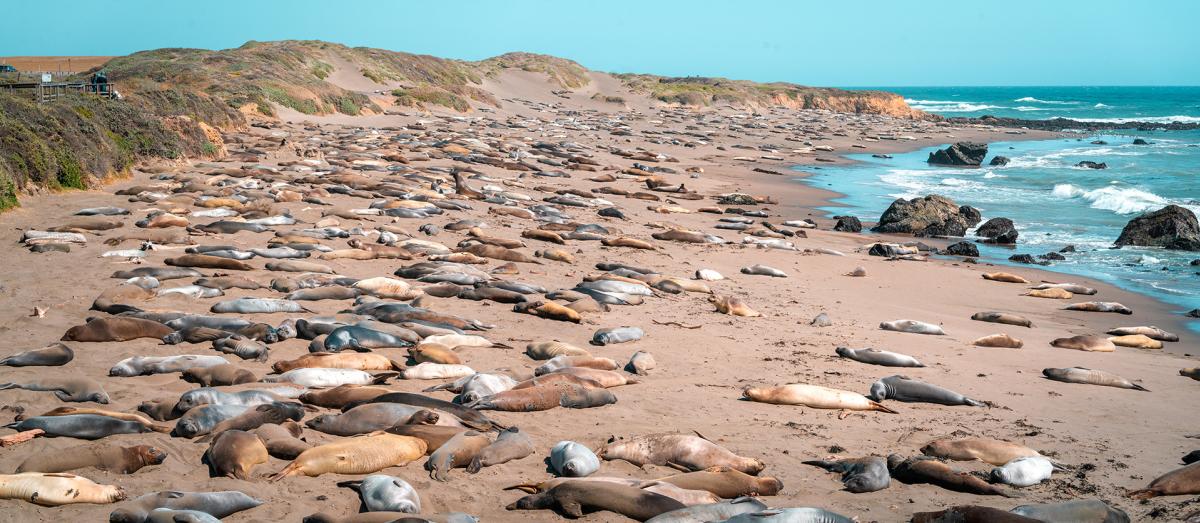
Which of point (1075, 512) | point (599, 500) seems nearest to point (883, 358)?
point (1075, 512)

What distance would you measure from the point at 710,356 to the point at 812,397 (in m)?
1.32

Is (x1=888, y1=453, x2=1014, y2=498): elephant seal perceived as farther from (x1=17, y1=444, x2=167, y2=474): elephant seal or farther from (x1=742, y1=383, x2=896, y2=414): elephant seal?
(x1=17, y1=444, x2=167, y2=474): elephant seal

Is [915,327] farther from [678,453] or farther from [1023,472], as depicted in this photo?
[678,453]

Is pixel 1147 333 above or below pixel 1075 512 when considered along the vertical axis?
below

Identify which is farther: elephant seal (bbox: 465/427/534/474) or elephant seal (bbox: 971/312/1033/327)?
elephant seal (bbox: 971/312/1033/327)

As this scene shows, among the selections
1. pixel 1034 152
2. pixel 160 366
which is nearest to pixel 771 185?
pixel 160 366

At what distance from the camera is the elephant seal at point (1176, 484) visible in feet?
14.8

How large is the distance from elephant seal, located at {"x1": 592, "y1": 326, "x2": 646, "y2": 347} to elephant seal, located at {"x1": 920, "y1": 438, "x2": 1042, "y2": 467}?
2.86 metres

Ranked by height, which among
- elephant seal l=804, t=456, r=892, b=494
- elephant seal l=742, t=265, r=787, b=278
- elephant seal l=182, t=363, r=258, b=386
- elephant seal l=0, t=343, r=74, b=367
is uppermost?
elephant seal l=0, t=343, r=74, b=367

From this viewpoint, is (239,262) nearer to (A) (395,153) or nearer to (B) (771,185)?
(A) (395,153)

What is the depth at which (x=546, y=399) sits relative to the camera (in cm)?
566

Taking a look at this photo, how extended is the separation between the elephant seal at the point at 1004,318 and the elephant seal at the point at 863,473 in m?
5.17

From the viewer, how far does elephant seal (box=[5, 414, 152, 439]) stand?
456 cm

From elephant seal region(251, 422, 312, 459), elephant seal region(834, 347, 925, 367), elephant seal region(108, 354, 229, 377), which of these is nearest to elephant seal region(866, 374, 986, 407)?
elephant seal region(834, 347, 925, 367)
